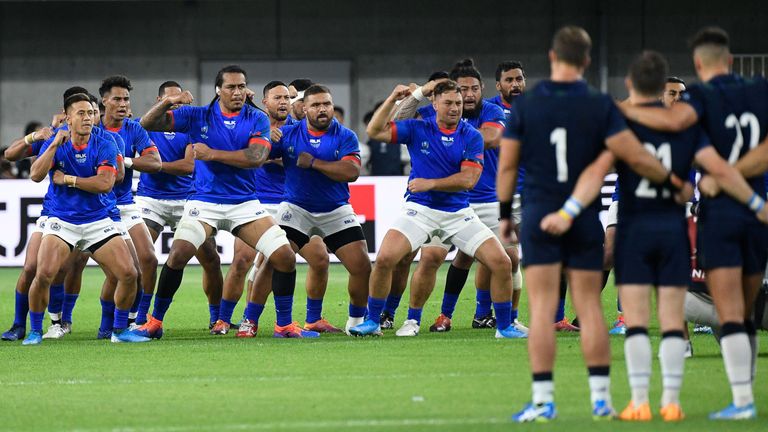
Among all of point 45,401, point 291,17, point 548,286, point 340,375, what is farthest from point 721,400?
point 291,17

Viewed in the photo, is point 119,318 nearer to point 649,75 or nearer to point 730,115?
point 649,75

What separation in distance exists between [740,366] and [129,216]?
22.7ft

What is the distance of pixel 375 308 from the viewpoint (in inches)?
472

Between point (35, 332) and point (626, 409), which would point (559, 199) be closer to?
point (626, 409)

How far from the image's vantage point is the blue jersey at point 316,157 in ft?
39.6

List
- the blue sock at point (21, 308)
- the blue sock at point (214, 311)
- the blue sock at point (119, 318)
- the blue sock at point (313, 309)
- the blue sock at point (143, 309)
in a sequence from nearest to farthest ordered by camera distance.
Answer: the blue sock at point (119, 318), the blue sock at point (143, 309), the blue sock at point (21, 308), the blue sock at point (313, 309), the blue sock at point (214, 311)

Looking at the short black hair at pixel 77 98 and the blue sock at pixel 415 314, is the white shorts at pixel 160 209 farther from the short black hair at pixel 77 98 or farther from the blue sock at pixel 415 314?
the blue sock at pixel 415 314

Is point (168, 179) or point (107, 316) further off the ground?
point (168, 179)

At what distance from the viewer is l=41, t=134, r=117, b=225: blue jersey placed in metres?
11.7

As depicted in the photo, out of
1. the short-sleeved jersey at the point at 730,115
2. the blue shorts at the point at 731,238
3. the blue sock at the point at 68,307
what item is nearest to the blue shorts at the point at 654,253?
the blue shorts at the point at 731,238

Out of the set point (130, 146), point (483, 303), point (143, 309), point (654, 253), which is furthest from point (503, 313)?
point (654, 253)

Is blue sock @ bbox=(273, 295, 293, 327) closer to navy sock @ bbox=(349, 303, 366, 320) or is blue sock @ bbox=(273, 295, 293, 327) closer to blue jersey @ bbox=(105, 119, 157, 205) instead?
navy sock @ bbox=(349, 303, 366, 320)

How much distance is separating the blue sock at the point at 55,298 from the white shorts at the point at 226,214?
1603 millimetres

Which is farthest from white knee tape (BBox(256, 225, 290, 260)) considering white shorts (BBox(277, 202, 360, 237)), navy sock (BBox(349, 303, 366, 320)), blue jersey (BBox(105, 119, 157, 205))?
blue jersey (BBox(105, 119, 157, 205))
